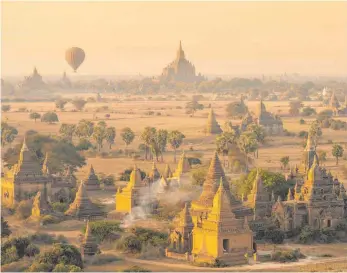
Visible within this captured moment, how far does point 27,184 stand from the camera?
55.5 meters

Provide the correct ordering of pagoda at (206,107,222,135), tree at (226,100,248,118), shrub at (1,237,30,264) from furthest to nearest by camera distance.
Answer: tree at (226,100,248,118) < pagoda at (206,107,222,135) < shrub at (1,237,30,264)

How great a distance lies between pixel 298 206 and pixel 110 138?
3825 centimetres

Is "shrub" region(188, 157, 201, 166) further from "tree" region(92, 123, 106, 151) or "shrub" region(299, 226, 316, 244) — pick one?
"shrub" region(299, 226, 316, 244)

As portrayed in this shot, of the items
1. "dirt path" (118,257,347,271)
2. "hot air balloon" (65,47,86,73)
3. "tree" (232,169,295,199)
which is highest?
"hot air balloon" (65,47,86,73)

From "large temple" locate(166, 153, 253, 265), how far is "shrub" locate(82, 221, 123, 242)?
2.75m

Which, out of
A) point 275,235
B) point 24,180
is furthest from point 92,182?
point 275,235

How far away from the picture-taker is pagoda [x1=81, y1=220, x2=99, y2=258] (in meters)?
41.9

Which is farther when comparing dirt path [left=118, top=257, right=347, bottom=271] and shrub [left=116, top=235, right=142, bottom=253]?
shrub [left=116, top=235, right=142, bottom=253]

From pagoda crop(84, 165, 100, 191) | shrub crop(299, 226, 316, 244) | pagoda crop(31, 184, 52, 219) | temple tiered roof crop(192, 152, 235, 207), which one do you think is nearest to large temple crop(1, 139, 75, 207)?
pagoda crop(84, 165, 100, 191)

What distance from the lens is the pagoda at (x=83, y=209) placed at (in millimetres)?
50500

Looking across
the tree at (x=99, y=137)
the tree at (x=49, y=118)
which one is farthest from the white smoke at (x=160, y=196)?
the tree at (x=49, y=118)

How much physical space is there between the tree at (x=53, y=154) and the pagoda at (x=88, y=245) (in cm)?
2091

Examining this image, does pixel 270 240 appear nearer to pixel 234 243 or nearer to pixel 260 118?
pixel 234 243

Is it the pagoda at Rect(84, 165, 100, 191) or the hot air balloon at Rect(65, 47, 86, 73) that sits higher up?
the hot air balloon at Rect(65, 47, 86, 73)
